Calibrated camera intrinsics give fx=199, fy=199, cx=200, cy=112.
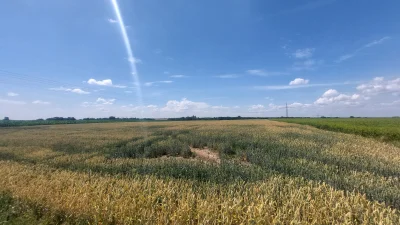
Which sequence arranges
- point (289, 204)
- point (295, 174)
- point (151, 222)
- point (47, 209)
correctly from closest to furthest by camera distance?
point (151, 222) < point (289, 204) < point (47, 209) < point (295, 174)

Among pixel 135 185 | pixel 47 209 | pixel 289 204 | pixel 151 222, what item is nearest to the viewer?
pixel 151 222

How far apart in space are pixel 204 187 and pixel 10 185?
6.39 meters

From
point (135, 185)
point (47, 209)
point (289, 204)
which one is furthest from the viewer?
point (135, 185)

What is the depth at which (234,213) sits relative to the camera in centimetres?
434

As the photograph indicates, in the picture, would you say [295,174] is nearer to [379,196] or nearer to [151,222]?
[379,196]

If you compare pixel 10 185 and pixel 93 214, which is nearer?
pixel 93 214

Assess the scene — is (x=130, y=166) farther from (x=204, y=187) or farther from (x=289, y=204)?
(x=289, y=204)

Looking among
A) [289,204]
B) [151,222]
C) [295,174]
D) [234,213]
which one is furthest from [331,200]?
[151,222]

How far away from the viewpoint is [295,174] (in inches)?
296

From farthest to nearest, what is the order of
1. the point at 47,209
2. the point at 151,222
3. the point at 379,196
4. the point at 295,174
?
the point at 295,174 < the point at 379,196 < the point at 47,209 < the point at 151,222

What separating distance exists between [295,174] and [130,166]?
7129mm

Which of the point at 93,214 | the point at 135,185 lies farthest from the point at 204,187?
the point at 93,214

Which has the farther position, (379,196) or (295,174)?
(295,174)

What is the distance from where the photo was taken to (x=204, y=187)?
5.83m
